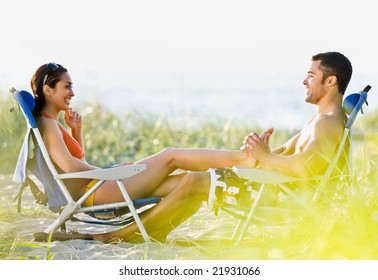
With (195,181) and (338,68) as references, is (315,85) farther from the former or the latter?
(195,181)

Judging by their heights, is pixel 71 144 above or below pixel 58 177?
above

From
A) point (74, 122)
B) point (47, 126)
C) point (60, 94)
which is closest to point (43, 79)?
point (60, 94)

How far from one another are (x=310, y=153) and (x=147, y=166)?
1.04 m

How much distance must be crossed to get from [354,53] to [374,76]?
2.58 metres

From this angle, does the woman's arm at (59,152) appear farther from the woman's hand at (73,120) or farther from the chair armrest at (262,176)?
the chair armrest at (262,176)

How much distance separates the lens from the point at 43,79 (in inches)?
181

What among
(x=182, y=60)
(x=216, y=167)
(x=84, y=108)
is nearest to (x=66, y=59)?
(x=182, y=60)

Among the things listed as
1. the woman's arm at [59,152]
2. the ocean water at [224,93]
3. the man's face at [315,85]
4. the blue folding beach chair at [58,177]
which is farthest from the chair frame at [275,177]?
the ocean water at [224,93]

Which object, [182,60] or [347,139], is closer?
[347,139]

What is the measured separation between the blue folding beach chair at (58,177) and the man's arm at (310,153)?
0.73 meters

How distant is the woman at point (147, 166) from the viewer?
14.3 feet

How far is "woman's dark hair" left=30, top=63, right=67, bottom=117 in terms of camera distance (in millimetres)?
4598

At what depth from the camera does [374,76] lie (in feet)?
72.0
